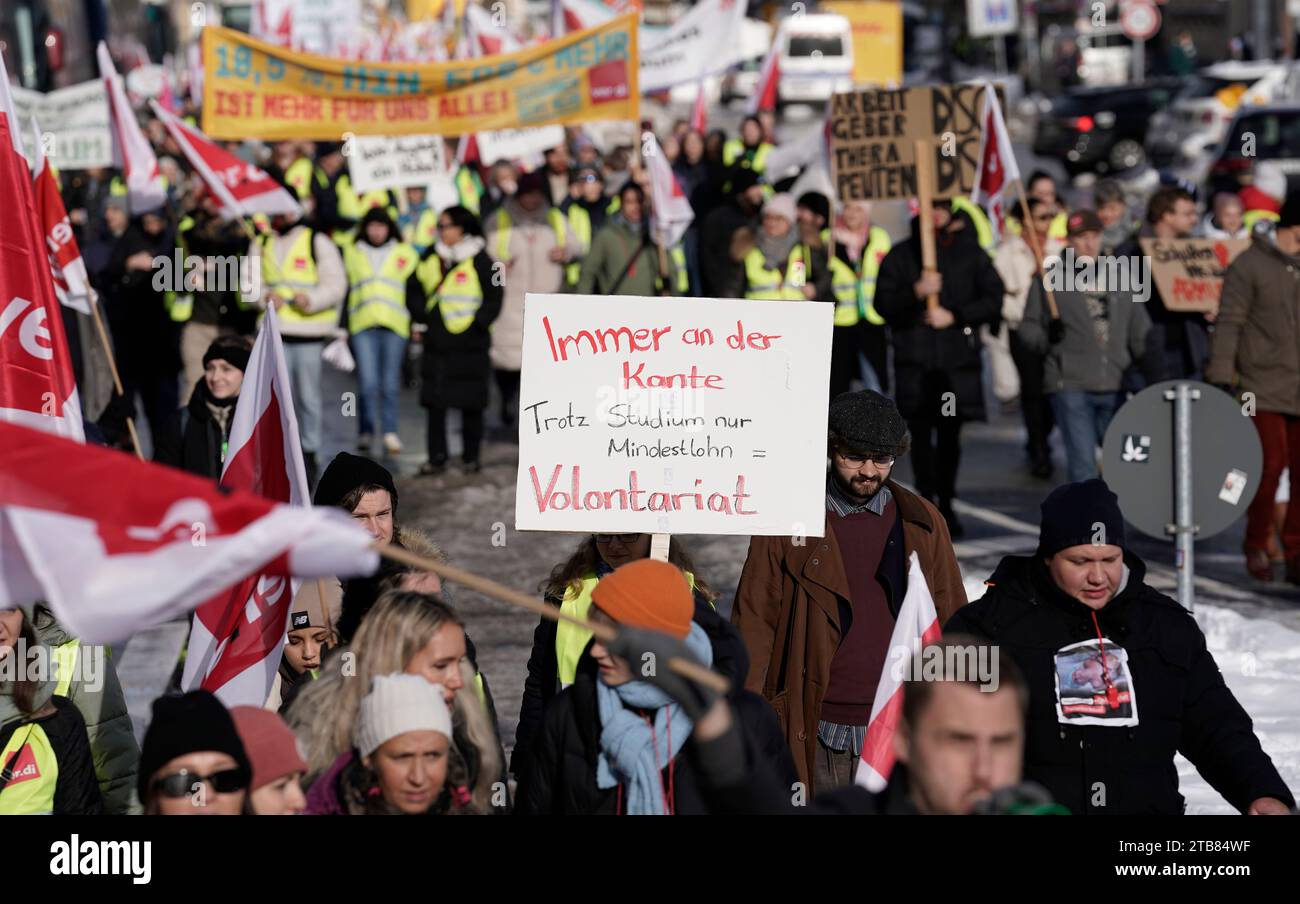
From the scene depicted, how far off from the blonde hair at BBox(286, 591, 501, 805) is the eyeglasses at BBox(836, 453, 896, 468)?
1.71 meters

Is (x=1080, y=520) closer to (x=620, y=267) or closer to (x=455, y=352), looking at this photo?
(x=455, y=352)

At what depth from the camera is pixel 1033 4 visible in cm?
5544

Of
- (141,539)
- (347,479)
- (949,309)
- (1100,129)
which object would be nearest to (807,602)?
(347,479)

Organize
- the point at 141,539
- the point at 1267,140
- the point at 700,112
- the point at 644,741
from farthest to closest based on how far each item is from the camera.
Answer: the point at 1267,140 → the point at 700,112 → the point at 644,741 → the point at 141,539

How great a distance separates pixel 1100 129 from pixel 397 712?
31.3m

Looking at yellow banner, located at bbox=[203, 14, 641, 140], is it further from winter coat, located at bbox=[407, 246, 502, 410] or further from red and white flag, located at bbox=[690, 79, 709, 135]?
red and white flag, located at bbox=[690, 79, 709, 135]

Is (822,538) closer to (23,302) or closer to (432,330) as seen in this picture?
(23,302)

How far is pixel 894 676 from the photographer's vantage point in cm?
601

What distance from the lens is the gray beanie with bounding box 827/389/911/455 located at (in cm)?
Answer: 636

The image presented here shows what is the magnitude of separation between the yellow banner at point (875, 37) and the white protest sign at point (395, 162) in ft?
102

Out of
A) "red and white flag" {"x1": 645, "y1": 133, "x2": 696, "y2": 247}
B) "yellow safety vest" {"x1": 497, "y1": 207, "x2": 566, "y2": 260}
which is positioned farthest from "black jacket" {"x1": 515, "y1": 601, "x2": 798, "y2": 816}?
"yellow safety vest" {"x1": 497, "y1": 207, "x2": 566, "y2": 260}

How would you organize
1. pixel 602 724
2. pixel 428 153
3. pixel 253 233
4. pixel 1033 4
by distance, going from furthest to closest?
pixel 1033 4
pixel 428 153
pixel 253 233
pixel 602 724
